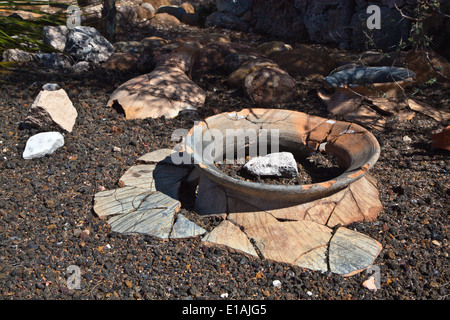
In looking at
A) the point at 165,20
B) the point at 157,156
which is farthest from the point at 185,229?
the point at 165,20

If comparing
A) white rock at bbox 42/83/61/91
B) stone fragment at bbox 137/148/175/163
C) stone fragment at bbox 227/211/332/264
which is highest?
stone fragment at bbox 227/211/332/264

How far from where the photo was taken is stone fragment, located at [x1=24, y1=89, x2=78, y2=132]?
4.11 meters

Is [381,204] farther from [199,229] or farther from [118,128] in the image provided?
[118,128]

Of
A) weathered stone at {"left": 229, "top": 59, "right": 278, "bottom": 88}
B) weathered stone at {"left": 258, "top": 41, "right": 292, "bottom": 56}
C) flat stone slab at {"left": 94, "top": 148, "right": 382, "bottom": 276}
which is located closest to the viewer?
flat stone slab at {"left": 94, "top": 148, "right": 382, "bottom": 276}

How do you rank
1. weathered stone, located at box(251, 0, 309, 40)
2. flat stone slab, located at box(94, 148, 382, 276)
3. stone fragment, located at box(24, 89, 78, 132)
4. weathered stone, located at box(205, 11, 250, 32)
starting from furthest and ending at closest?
weathered stone, located at box(205, 11, 250, 32) → weathered stone, located at box(251, 0, 309, 40) → stone fragment, located at box(24, 89, 78, 132) → flat stone slab, located at box(94, 148, 382, 276)

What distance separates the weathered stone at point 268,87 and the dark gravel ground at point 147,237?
0.52 m

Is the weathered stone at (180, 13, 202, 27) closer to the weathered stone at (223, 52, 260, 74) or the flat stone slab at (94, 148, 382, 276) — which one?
the weathered stone at (223, 52, 260, 74)

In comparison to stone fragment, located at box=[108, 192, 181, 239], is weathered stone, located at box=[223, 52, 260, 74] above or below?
above

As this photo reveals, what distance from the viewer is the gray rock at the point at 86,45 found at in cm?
541

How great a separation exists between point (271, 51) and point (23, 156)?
328 centimetres

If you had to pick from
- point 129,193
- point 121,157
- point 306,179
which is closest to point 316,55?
point 306,179

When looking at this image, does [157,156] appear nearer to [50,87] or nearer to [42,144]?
[42,144]

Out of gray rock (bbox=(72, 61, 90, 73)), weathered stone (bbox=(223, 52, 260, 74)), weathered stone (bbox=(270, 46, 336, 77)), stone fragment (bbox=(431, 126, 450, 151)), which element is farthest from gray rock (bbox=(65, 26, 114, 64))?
stone fragment (bbox=(431, 126, 450, 151))

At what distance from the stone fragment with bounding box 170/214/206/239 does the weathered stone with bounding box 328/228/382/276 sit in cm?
83
